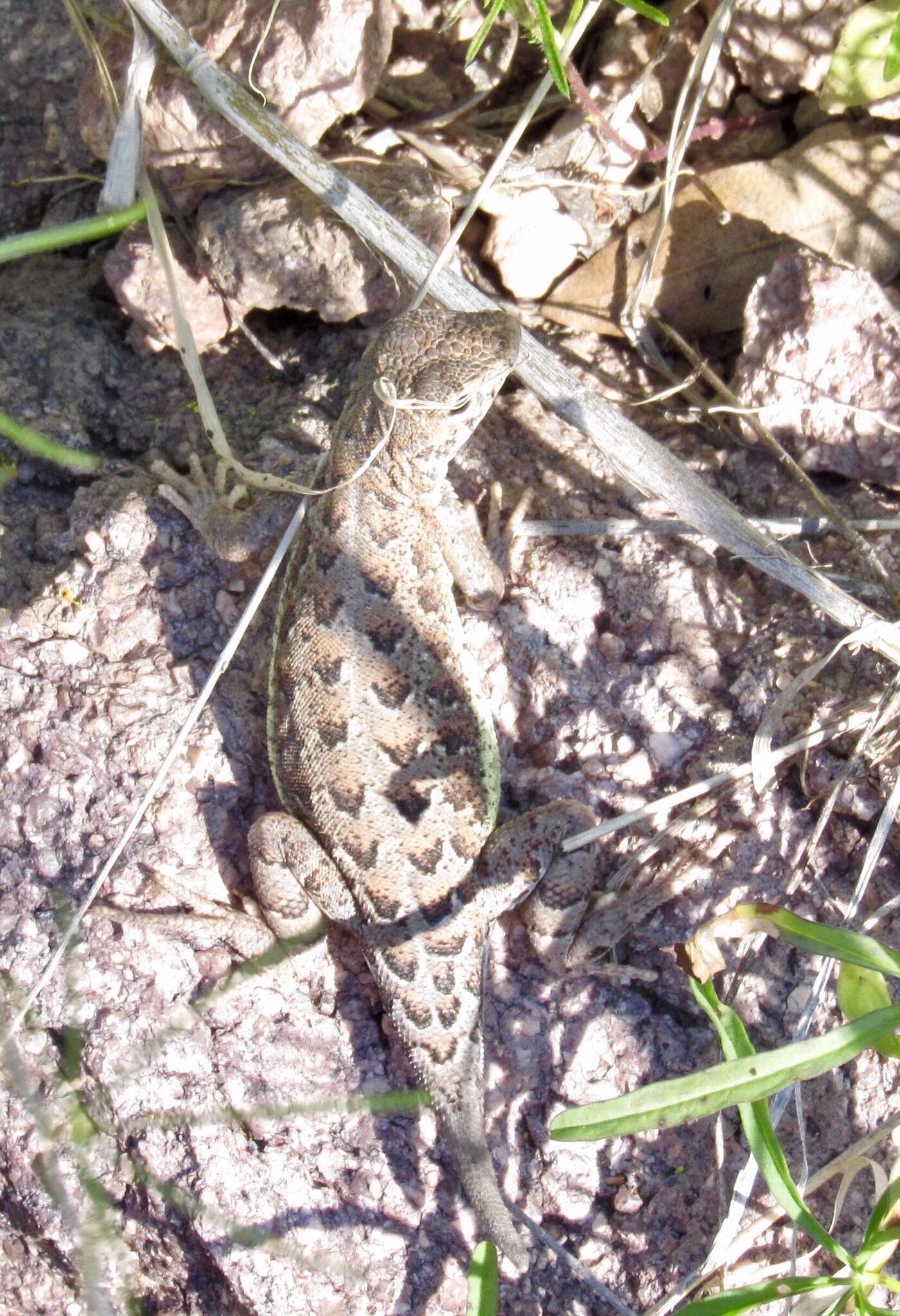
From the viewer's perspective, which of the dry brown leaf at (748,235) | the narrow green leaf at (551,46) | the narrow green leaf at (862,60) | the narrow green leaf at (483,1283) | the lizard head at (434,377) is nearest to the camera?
the narrow green leaf at (483,1283)

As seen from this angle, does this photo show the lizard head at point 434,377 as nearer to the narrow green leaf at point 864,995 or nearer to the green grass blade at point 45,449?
the green grass blade at point 45,449

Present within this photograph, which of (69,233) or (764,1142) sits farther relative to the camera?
(69,233)

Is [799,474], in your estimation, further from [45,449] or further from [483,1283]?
[483,1283]

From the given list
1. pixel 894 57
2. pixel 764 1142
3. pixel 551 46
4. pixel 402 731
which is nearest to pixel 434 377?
pixel 551 46

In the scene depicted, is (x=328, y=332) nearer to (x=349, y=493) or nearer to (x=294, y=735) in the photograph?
(x=349, y=493)

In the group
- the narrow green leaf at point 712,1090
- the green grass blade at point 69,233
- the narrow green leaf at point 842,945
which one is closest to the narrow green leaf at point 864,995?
the narrow green leaf at point 842,945

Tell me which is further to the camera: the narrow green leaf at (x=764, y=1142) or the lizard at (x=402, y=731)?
the lizard at (x=402, y=731)

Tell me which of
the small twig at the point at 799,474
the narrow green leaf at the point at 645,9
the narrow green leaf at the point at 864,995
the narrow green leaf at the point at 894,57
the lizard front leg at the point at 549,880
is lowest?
the narrow green leaf at the point at 864,995
